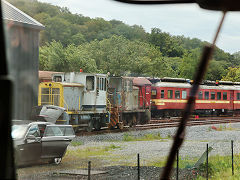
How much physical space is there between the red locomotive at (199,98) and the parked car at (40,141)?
1363 centimetres

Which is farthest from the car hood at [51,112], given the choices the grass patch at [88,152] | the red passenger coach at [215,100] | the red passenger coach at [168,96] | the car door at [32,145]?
the red passenger coach at [215,100]

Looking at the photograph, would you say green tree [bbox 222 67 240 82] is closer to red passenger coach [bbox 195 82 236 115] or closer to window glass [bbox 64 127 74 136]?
red passenger coach [bbox 195 82 236 115]

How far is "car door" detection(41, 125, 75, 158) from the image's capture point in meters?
9.35

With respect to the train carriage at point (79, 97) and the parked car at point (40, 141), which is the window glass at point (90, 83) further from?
the parked car at point (40, 141)

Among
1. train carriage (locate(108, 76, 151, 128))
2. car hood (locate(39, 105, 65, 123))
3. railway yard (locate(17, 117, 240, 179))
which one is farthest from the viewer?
train carriage (locate(108, 76, 151, 128))

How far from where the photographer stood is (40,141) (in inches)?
364

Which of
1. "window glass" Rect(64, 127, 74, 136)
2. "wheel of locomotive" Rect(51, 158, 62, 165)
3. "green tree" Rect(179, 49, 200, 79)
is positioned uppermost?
"green tree" Rect(179, 49, 200, 79)

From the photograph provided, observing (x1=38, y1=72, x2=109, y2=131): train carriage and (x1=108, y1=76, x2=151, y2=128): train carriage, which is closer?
(x1=38, y1=72, x2=109, y2=131): train carriage

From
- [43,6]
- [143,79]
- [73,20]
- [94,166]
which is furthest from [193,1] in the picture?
[143,79]

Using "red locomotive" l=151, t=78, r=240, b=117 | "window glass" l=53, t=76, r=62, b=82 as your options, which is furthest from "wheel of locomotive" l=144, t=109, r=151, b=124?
"window glass" l=53, t=76, r=62, b=82

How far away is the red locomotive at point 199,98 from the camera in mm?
24109

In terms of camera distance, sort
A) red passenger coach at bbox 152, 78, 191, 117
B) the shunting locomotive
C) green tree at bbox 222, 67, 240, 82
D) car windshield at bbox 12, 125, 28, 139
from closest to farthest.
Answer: green tree at bbox 222, 67, 240, 82 → car windshield at bbox 12, 125, 28, 139 → the shunting locomotive → red passenger coach at bbox 152, 78, 191, 117

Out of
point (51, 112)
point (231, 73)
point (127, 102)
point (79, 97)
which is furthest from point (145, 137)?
point (231, 73)

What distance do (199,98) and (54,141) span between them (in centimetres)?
1672
